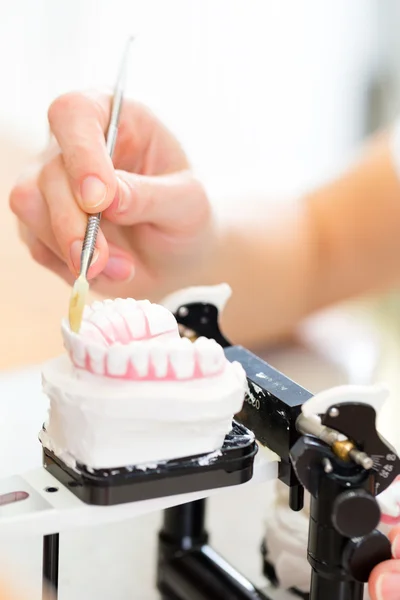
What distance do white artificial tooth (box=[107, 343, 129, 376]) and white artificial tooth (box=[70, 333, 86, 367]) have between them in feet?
0.05

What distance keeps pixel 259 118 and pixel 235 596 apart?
4.13ft

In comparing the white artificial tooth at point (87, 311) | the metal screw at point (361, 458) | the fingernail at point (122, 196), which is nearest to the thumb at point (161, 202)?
the fingernail at point (122, 196)

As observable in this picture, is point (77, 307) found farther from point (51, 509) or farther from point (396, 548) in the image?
point (396, 548)

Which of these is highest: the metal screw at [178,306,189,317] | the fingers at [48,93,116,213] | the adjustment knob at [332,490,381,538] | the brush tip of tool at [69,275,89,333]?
the fingers at [48,93,116,213]

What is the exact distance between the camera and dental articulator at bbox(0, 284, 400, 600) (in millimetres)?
446

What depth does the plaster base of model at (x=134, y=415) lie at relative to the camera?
0.44 metres

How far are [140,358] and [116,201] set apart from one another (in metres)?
0.22

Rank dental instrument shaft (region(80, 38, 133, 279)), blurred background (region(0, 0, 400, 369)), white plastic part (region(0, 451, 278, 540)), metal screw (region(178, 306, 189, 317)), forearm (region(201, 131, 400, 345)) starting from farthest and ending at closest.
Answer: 1. blurred background (region(0, 0, 400, 369))
2. forearm (region(201, 131, 400, 345))
3. metal screw (region(178, 306, 189, 317))
4. dental instrument shaft (region(80, 38, 133, 279))
5. white plastic part (region(0, 451, 278, 540))

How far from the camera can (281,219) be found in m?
1.10

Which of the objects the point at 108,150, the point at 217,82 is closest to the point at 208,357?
the point at 108,150

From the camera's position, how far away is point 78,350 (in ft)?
1.49

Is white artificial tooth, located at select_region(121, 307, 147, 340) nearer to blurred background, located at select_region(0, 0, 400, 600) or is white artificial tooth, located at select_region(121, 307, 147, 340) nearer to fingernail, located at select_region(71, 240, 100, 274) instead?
fingernail, located at select_region(71, 240, 100, 274)

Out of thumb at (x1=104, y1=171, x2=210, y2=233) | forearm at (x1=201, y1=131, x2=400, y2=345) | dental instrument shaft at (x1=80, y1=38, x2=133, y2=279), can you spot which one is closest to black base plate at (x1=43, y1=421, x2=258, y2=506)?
dental instrument shaft at (x1=80, y1=38, x2=133, y2=279)

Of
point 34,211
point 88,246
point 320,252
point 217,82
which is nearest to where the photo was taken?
point 88,246
